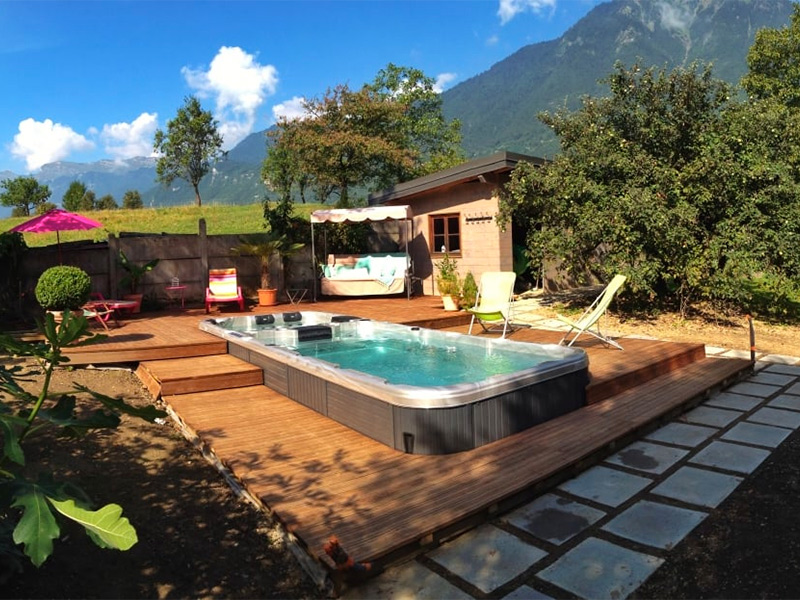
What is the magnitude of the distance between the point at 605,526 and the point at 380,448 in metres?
1.60

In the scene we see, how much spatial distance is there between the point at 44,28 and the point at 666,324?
10.8 meters

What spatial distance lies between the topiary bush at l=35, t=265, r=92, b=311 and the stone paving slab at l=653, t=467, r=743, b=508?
7406mm

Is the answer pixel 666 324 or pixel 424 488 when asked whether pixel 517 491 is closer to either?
pixel 424 488

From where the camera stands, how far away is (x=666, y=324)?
28.9ft

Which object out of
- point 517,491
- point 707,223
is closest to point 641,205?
point 707,223

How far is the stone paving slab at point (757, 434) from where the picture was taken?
4.03m

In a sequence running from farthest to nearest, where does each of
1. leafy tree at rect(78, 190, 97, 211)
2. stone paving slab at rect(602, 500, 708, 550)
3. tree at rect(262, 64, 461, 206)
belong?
leafy tree at rect(78, 190, 97, 211) → tree at rect(262, 64, 461, 206) → stone paving slab at rect(602, 500, 708, 550)

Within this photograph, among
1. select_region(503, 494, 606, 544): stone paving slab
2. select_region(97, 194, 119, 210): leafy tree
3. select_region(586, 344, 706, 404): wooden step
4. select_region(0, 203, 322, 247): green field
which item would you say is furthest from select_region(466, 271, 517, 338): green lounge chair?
select_region(97, 194, 119, 210): leafy tree

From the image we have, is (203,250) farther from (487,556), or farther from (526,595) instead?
(526,595)

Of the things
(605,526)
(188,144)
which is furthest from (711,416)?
(188,144)

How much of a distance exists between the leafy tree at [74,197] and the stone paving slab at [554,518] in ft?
133

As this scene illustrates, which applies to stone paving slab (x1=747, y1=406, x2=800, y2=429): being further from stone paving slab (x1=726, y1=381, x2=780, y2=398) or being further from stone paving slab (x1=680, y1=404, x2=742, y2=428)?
stone paving slab (x1=726, y1=381, x2=780, y2=398)

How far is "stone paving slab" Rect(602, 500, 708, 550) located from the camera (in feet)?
9.10

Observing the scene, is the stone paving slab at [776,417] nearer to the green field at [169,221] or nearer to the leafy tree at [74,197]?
the green field at [169,221]
